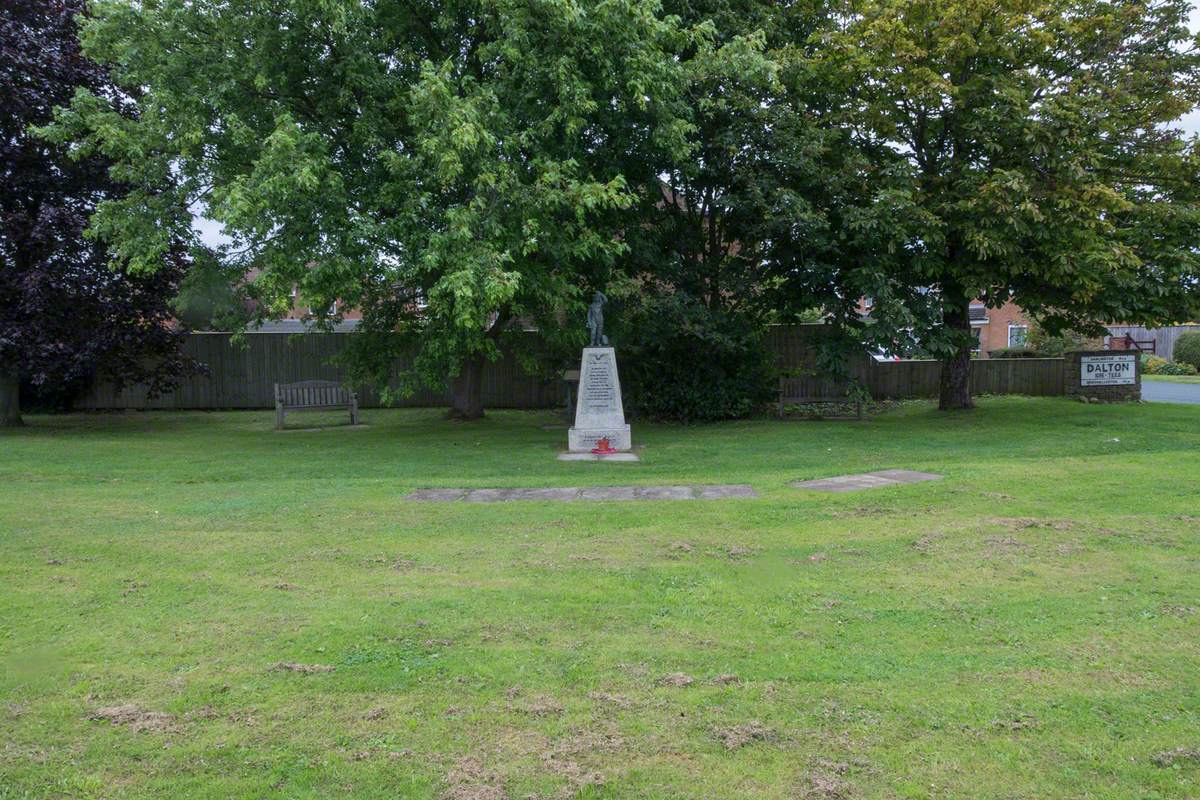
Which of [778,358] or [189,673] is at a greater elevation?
[778,358]

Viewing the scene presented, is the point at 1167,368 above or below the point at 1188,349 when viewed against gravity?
below

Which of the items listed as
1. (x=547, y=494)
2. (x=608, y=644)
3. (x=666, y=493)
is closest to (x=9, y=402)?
(x=547, y=494)

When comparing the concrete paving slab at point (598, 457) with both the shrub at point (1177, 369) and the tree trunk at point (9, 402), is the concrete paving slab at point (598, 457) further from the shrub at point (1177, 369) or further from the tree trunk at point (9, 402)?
the shrub at point (1177, 369)

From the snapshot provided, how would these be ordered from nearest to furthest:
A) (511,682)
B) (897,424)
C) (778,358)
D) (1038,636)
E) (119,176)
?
(511,682), (1038,636), (119,176), (897,424), (778,358)

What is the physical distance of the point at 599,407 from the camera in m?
14.2

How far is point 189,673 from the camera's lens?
446 centimetres

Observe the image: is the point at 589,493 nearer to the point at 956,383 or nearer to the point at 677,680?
the point at 677,680

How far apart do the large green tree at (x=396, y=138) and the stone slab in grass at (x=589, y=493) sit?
312cm

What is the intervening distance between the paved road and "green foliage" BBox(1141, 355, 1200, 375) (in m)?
6.35

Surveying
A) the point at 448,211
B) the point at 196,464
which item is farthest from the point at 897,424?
the point at 196,464

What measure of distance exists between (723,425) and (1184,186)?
9.40m

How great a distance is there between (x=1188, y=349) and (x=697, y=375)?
29.8 m

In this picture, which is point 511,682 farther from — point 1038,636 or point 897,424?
point 897,424

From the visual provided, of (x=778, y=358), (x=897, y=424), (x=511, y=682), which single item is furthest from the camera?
(x=778, y=358)
